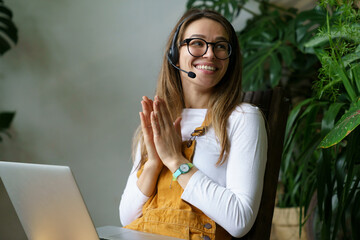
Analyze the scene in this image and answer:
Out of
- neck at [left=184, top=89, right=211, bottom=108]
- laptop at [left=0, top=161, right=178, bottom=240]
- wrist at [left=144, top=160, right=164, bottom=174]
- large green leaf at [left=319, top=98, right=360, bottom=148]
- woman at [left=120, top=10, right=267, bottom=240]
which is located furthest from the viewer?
neck at [left=184, top=89, right=211, bottom=108]

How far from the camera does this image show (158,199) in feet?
4.23

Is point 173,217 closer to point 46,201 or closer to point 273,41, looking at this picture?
point 46,201

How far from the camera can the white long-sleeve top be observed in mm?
1159

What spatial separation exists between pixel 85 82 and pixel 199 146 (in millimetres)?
1683

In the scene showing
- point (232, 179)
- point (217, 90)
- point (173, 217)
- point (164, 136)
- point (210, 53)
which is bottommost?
point (173, 217)

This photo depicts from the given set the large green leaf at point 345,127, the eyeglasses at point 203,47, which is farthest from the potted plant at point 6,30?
the large green leaf at point 345,127

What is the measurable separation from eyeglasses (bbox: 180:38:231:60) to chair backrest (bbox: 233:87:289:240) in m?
0.22

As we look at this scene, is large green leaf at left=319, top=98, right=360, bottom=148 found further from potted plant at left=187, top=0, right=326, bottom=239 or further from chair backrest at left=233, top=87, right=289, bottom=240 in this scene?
potted plant at left=187, top=0, right=326, bottom=239

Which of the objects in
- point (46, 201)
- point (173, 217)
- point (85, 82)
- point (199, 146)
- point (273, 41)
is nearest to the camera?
point (46, 201)

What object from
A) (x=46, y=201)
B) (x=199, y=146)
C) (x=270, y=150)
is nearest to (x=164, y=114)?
(x=199, y=146)

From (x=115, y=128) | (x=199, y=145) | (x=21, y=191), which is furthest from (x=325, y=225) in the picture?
(x=115, y=128)

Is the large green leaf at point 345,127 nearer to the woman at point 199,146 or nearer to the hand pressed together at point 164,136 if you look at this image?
the woman at point 199,146

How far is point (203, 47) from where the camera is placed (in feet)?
4.53

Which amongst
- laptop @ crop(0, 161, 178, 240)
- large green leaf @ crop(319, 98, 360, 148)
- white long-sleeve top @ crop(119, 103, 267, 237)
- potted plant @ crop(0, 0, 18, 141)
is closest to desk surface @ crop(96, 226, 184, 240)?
laptop @ crop(0, 161, 178, 240)
